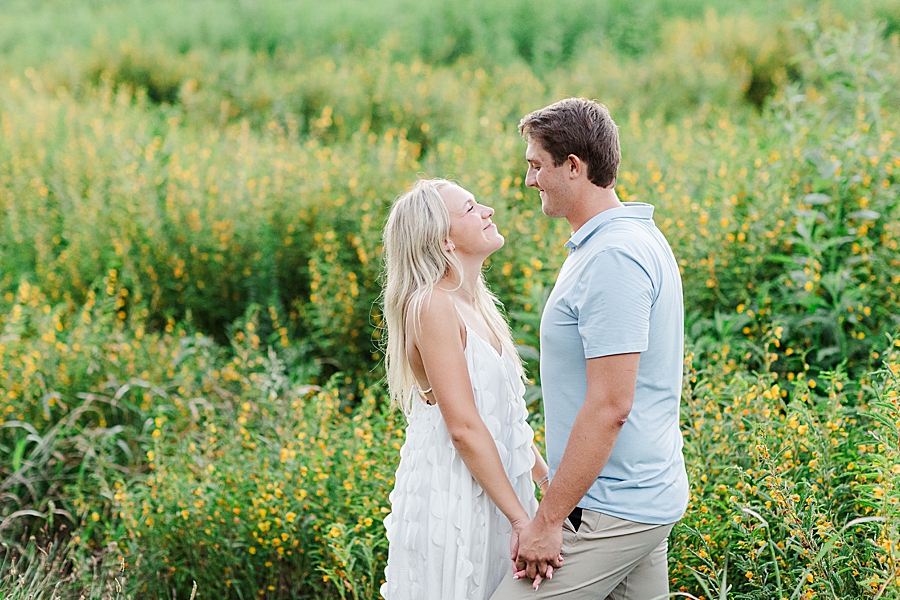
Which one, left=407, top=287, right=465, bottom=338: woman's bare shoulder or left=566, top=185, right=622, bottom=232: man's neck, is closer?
left=566, top=185, right=622, bottom=232: man's neck

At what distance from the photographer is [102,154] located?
733cm

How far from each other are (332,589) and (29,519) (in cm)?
179

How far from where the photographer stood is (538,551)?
2033mm

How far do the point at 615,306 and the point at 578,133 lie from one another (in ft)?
1.50

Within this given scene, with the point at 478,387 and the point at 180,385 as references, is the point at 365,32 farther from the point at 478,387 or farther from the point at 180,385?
the point at 478,387

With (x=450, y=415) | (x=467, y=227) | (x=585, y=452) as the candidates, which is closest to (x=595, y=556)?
(x=585, y=452)

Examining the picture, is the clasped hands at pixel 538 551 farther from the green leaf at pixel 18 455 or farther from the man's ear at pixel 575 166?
the green leaf at pixel 18 455

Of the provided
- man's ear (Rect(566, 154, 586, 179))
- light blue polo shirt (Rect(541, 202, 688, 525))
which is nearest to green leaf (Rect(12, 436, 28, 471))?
light blue polo shirt (Rect(541, 202, 688, 525))

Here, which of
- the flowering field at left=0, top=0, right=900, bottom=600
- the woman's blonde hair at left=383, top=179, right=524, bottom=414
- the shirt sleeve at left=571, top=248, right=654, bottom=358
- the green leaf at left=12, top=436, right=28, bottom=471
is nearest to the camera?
the shirt sleeve at left=571, top=248, right=654, bottom=358

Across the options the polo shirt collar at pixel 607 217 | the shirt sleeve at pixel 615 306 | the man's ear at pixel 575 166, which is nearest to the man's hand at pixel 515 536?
the shirt sleeve at pixel 615 306

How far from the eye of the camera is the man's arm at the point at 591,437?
191cm

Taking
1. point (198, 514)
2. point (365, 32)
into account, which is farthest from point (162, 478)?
point (365, 32)

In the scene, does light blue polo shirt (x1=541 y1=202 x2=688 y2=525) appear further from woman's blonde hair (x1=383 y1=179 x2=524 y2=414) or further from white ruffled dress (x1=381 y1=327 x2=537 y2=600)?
woman's blonde hair (x1=383 y1=179 x2=524 y2=414)

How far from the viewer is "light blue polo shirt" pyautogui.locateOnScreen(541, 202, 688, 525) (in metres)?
1.92
